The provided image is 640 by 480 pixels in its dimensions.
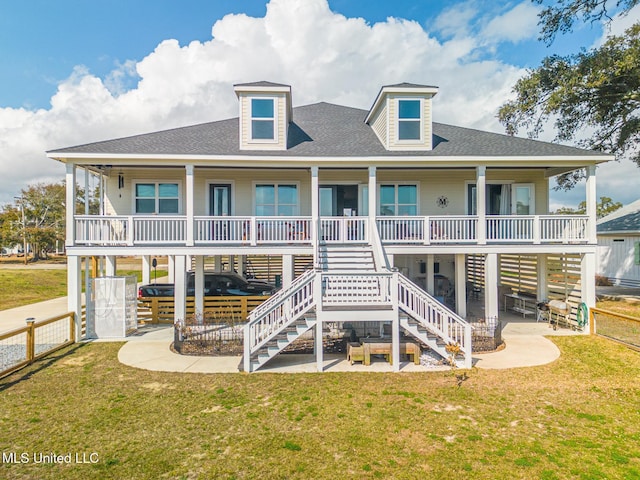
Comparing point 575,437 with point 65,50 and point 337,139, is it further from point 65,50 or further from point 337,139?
point 65,50

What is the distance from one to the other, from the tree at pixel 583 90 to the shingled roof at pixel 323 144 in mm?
7117

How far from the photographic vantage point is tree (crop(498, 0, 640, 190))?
17.1 m

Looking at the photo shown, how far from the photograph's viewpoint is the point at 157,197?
45.0 feet

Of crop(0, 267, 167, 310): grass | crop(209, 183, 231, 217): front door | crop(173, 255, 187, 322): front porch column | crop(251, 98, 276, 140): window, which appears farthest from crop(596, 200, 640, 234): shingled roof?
crop(0, 267, 167, 310): grass

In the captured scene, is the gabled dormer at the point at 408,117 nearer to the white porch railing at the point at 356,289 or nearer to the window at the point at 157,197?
the white porch railing at the point at 356,289

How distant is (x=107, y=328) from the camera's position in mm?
11188

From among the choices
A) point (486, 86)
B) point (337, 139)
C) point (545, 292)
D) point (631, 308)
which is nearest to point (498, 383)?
point (545, 292)

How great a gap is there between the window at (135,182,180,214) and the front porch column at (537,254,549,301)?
14.6 metres

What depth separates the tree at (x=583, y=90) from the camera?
17094mm

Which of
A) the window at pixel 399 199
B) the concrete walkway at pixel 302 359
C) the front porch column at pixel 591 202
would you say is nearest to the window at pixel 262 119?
the window at pixel 399 199

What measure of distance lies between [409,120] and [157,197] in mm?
10070

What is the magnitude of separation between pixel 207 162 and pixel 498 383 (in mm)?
10192

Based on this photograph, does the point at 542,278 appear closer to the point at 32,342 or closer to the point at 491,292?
the point at 491,292

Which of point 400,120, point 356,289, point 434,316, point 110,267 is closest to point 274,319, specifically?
point 356,289
